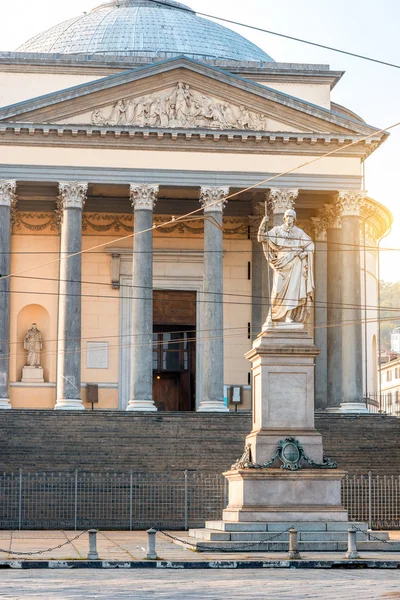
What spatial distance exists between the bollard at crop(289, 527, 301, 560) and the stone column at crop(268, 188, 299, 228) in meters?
26.2

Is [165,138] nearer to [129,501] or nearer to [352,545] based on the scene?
[129,501]

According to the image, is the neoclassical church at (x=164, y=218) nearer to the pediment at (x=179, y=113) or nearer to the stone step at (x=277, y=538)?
the pediment at (x=179, y=113)

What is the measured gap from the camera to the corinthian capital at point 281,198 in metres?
46.7

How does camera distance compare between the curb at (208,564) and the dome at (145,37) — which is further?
the dome at (145,37)

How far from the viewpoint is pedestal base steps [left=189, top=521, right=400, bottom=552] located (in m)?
22.5

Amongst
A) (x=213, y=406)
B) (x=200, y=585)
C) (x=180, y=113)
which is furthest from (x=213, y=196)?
(x=200, y=585)

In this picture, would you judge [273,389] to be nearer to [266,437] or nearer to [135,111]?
[266,437]

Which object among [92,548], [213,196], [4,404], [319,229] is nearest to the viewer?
[92,548]

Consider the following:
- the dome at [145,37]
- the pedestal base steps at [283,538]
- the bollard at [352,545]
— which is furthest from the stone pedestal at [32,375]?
the bollard at [352,545]

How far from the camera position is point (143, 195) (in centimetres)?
4662

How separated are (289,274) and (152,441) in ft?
49.5

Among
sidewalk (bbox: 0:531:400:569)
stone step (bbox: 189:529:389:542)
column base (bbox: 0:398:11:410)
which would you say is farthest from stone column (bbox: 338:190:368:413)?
stone step (bbox: 189:529:389:542)

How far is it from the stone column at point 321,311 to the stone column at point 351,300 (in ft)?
9.48

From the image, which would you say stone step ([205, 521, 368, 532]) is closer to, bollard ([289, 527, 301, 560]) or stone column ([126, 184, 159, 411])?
bollard ([289, 527, 301, 560])
